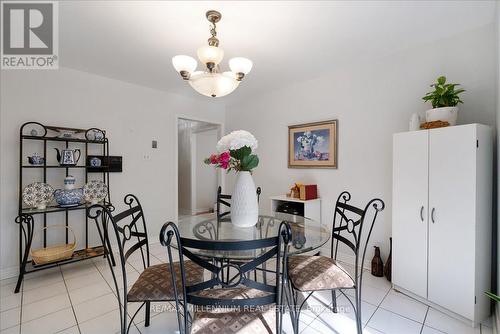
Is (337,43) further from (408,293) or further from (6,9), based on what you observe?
(6,9)

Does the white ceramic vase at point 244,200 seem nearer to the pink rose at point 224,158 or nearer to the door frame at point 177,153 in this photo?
the pink rose at point 224,158

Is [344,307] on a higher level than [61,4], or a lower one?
lower

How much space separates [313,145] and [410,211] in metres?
1.42

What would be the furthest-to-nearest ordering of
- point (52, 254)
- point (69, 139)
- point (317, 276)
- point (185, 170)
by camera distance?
point (185, 170) → point (69, 139) → point (52, 254) → point (317, 276)

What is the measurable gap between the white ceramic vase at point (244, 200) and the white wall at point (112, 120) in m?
2.29

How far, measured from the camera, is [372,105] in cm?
268

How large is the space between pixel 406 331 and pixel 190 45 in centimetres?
300

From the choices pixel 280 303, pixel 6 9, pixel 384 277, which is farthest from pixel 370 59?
pixel 6 9

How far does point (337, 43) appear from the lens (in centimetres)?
230

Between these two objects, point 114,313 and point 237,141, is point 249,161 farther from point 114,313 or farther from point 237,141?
point 114,313

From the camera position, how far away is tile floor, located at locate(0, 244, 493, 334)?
1.71 m

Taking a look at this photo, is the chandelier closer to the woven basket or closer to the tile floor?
the tile floor

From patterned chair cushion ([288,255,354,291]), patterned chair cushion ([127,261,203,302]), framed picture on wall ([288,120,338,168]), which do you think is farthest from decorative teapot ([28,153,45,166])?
framed picture on wall ([288,120,338,168])

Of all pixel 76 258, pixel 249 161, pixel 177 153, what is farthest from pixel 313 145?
pixel 76 258
